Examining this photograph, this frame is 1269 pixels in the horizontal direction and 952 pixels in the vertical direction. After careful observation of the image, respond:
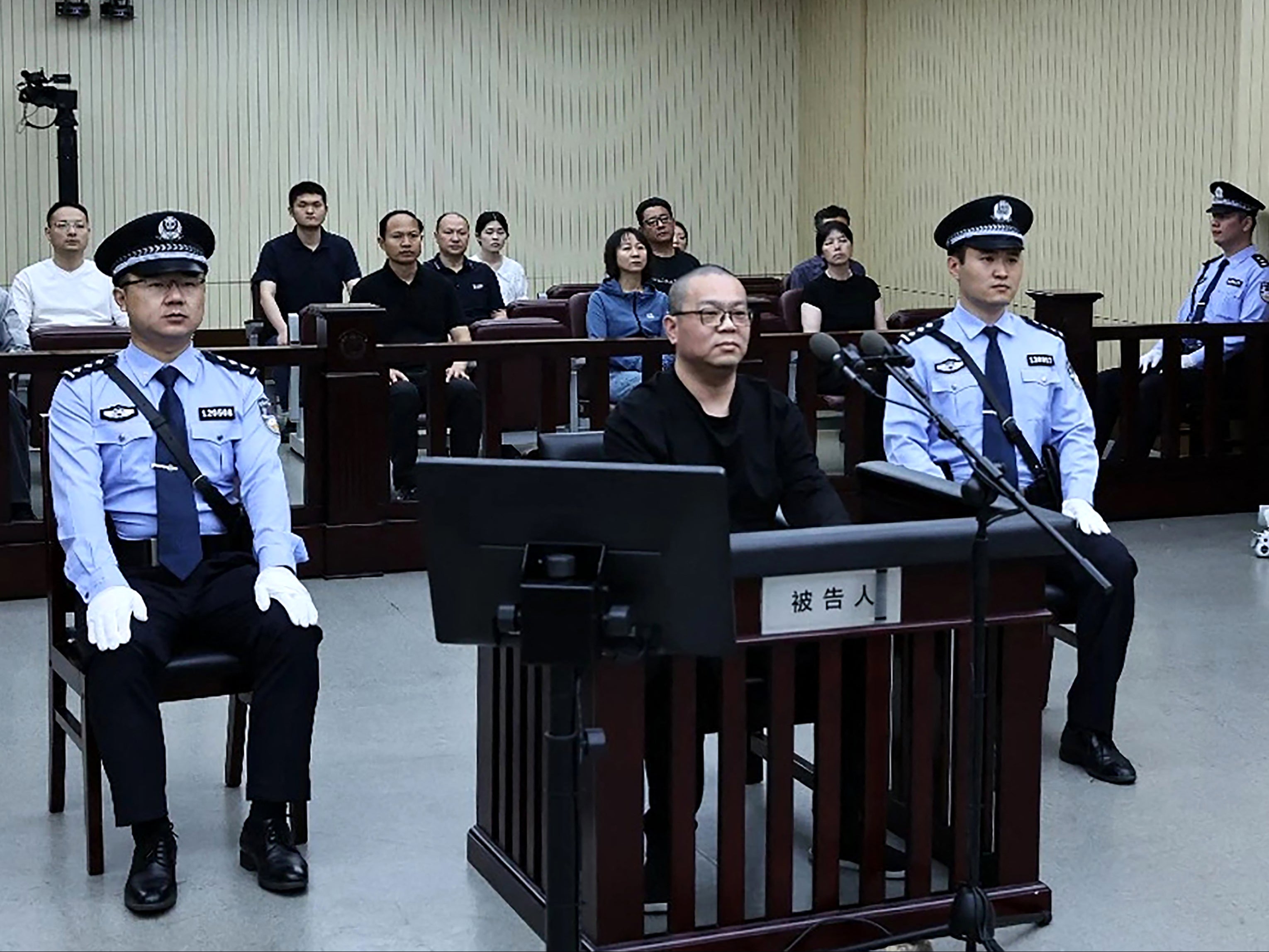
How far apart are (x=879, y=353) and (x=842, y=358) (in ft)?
0.25

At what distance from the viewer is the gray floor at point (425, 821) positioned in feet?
11.8

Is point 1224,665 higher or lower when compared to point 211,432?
lower

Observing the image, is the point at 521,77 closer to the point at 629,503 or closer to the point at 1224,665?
the point at 1224,665

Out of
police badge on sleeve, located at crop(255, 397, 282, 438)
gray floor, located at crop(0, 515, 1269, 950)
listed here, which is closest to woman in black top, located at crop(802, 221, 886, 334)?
gray floor, located at crop(0, 515, 1269, 950)

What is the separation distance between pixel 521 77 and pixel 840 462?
4.92 meters

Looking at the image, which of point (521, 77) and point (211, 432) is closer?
point (211, 432)

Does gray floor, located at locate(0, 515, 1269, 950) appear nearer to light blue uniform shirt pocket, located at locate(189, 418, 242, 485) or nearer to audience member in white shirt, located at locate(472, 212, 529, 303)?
light blue uniform shirt pocket, located at locate(189, 418, 242, 485)

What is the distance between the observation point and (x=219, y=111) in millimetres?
12375

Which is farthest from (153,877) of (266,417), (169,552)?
(266,417)

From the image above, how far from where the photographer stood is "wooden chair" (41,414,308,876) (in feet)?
12.6

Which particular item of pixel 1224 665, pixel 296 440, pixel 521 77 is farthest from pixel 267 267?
pixel 1224 665

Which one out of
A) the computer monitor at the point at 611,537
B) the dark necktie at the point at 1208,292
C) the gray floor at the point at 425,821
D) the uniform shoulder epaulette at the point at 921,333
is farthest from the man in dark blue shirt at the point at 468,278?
the computer monitor at the point at 611,537

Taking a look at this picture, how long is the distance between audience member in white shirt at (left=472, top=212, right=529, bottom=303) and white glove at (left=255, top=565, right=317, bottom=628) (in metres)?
6.58

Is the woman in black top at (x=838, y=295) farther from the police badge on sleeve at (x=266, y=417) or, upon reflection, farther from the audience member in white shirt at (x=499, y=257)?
the police badge on sleeve at (x=266, y=417)
